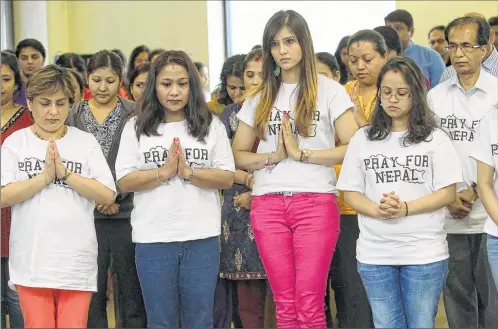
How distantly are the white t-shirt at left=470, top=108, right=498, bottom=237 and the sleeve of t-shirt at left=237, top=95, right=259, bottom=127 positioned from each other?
0.88 meters

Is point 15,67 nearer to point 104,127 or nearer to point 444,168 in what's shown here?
point 104,127

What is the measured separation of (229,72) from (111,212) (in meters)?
0.99

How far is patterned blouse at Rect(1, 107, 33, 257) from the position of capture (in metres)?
3.75

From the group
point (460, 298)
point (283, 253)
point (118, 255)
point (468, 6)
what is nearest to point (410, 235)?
point (283, 253)

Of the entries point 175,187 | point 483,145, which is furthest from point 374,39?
point 175,187

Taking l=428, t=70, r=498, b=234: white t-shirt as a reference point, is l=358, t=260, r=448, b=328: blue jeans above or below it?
below

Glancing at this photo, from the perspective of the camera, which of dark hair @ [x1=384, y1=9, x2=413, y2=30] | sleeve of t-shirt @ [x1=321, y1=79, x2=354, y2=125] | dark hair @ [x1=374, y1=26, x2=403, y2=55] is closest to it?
sleeve of t-shirt @ [x1=321, y1=79, x2=354, y2=125]

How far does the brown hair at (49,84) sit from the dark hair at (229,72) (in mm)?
1116

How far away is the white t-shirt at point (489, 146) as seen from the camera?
3.26m

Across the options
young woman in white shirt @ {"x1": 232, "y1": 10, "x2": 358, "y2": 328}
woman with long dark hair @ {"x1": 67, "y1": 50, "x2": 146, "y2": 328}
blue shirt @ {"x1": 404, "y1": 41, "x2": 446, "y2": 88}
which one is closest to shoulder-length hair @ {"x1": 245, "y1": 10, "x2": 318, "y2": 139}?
young woman in white shirt @ {"x1": 232, "y1": 10, "x2": 358, "y2": 328}

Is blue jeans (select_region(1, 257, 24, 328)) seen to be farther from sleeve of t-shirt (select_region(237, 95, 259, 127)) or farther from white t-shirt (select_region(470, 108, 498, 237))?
white t-shirt (select_region(470, 108, 498, 237))

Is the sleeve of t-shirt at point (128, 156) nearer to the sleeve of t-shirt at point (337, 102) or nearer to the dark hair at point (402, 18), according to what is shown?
the sleeve of t-shirt at point (337, 102)

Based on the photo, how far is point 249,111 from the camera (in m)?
3.53

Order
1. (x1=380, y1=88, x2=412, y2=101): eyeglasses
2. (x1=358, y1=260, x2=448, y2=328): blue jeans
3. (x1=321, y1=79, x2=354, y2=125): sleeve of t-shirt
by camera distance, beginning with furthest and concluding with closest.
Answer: (x1=321, y1=79, x2=354, y2=125): sleeve of t-shirt < (x1=380, y1=88, x2=412, y2=101): eyeglasses < (x1=358, y1=260, x2=448, y2=328): blue jeans
